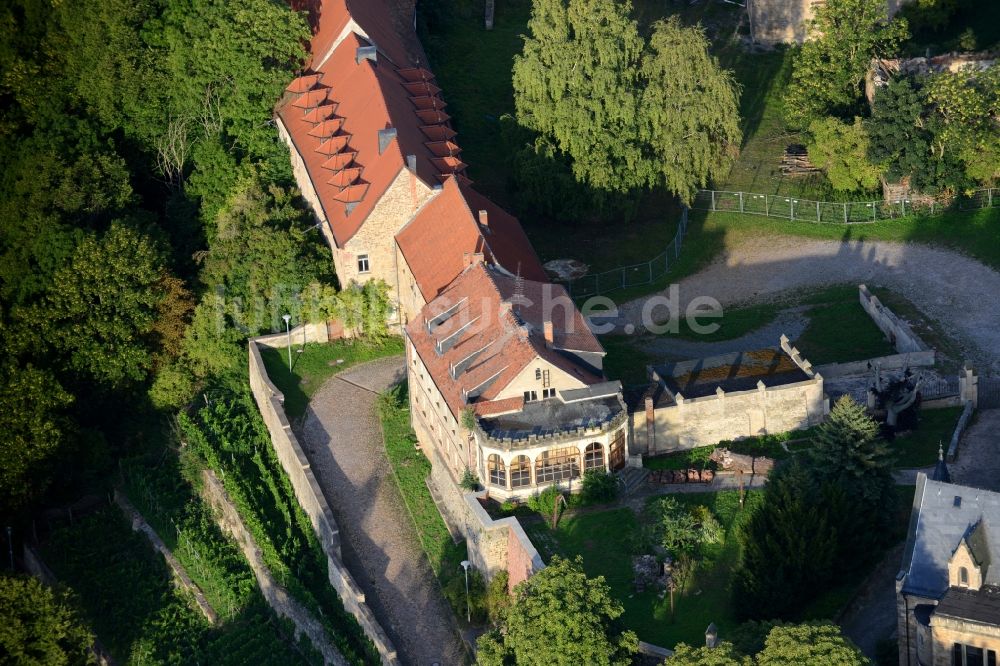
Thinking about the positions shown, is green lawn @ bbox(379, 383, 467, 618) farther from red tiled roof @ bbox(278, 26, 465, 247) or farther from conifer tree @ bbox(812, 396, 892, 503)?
conifer tree @ bbox(812, 396, 892, 503)

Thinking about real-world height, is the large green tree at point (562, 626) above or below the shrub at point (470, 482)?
below

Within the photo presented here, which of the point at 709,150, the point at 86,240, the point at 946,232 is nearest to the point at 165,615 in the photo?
the point at 86,240

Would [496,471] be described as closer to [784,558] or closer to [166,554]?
[784,558]

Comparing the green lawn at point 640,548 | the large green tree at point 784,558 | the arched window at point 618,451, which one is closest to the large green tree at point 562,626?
the green lawn at point 640,548

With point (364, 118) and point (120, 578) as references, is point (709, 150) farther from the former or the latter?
point (120, 578)

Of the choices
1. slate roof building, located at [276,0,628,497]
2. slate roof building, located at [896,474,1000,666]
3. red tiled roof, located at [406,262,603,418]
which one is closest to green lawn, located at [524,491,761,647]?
slate roof building, located at [276,0,628,497]

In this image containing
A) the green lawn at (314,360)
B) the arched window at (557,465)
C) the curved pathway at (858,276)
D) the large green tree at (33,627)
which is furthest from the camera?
the curved pathway at (858,276)

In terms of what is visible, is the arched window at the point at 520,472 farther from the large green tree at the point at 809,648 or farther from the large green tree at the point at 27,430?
the large green tree at the point at 27,430
